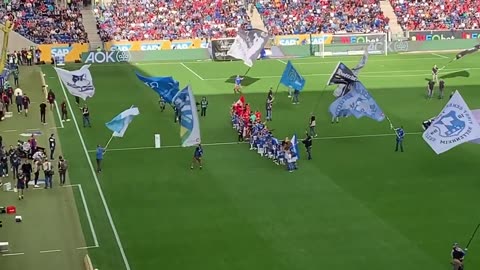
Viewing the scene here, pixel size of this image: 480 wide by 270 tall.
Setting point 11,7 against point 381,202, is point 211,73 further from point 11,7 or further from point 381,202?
point 381,202

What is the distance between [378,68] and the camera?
7062cm

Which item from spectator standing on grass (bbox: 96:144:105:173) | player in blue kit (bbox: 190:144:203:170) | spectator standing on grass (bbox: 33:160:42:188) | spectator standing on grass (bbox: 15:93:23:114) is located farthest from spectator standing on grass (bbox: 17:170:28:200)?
spectator standing on grass (bbox: 15:93:23:114)

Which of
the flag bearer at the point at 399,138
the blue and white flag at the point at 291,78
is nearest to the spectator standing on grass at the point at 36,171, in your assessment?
the flag bearer at the point at 399,138

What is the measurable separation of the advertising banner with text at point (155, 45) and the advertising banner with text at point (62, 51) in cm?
291

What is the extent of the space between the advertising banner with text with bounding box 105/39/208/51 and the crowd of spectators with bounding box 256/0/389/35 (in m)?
9.17

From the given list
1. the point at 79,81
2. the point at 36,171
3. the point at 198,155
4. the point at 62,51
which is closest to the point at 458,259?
the point at 198,155

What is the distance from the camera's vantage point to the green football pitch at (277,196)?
27531 millimetres

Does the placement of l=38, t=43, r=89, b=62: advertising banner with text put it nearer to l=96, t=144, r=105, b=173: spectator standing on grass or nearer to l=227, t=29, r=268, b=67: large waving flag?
l=227, t=29, r=268, b=67: large waving flag

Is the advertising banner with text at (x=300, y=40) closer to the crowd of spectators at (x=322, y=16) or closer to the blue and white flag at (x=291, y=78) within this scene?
the crowd of spectators at (x=322, y=16)

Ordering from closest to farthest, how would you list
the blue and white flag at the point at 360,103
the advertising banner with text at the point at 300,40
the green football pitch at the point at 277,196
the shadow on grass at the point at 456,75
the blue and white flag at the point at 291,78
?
the green football pitch at the point at 277,196 → the blue and white flag at the point at 360,103 → the blue and white flag at the point at 291,78 → the shadow on grass at the point at 456,75 → the advertising banner with text at the point at 300,40

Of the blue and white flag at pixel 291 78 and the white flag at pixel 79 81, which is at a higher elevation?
the white flag at pixel 79 81

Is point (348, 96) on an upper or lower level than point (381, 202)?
upper

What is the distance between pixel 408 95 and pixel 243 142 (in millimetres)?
17934

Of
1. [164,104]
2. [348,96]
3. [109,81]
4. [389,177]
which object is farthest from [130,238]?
[109,81]
